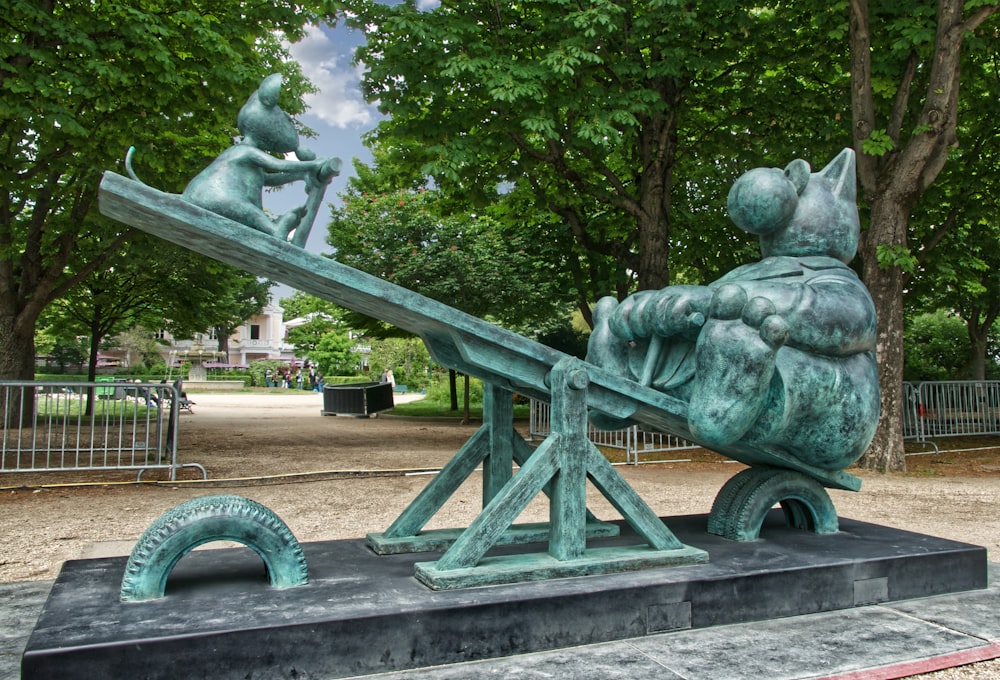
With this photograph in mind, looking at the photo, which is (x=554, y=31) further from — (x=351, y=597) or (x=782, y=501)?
(x=351, y=597)

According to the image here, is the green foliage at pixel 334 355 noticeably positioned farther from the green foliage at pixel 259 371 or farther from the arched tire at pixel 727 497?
the arched tire at pixel 727 497

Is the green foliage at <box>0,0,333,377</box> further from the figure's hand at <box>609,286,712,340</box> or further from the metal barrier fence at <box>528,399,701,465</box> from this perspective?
the figure's hand at <box>609,286,712,340</box>

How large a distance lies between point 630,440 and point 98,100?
937 centimetres

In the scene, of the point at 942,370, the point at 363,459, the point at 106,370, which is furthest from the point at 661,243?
the point at 106,370

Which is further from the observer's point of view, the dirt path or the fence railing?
the fence railing

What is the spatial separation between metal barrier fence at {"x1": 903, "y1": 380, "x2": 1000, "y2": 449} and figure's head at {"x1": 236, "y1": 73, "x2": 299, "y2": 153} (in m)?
14.4

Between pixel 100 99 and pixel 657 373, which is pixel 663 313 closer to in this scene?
pixel 657 373

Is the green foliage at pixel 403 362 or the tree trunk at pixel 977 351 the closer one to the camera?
the tree trunk at pixel 977 351

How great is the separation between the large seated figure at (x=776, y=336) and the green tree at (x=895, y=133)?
22.8 feet

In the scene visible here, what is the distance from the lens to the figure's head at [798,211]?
429cm

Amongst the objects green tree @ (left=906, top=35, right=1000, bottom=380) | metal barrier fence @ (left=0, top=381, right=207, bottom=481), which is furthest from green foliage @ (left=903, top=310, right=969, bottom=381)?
metal barrier fence @ (left=0, top=381, right=207, bottom=481)

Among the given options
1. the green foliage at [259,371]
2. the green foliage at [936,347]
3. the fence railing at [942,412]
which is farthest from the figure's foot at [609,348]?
the green foliage at [259,371]

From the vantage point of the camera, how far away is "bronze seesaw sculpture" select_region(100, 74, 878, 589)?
137 inches

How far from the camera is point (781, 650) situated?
3.30 meters
